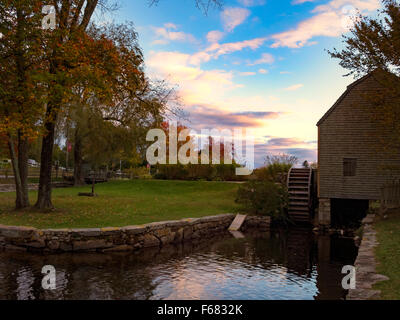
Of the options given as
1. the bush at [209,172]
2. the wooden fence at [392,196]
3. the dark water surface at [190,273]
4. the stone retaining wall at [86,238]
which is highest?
the bush at [209,172]

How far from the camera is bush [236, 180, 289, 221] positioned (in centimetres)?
1848

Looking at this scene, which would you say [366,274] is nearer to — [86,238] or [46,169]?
[86,238]

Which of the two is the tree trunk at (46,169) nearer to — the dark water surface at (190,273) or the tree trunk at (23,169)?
the tree trunk at (23,169)

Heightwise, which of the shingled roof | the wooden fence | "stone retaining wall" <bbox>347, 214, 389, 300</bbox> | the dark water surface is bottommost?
the dark water surface

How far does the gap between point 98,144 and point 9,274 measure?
18484 mm

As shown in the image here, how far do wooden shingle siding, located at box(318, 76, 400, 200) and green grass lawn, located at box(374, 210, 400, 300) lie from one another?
3215 millimetres

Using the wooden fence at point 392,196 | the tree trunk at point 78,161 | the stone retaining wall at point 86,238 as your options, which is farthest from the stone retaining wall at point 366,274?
the tree trunk at point 78,161

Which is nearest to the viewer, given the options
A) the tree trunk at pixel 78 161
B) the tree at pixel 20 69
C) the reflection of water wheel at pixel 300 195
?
the tree at pixel 20 69

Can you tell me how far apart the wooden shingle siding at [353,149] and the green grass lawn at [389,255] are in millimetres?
3215

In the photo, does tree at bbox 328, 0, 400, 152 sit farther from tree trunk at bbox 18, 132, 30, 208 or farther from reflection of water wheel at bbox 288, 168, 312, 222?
tree trunk at bbox 18, 132, 30, 208

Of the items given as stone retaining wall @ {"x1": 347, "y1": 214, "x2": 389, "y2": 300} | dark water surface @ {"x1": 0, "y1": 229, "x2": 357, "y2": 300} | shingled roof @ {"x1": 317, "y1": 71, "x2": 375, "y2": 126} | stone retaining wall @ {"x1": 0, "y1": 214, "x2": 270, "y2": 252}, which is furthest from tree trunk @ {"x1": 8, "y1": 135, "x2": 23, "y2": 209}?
shingled roof @ {"x1": 317, "y1": 71, "x2": 375, "y2": 126}

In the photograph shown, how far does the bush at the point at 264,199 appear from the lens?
1848 cm

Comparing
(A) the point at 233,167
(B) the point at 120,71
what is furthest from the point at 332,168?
(A) the point at 233,167
